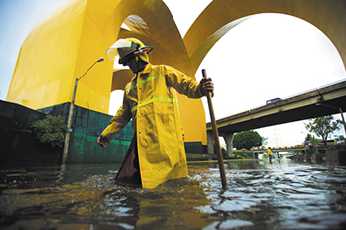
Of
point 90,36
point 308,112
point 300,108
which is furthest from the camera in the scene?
point 308,112

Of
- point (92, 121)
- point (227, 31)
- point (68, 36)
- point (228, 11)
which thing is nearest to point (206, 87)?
point (92, 121)

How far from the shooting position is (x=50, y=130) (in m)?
7.87

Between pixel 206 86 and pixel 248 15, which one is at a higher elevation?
pixel 248 15

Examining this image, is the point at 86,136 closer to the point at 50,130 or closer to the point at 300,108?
the point at 50,130

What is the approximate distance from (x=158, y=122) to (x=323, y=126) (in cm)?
5113

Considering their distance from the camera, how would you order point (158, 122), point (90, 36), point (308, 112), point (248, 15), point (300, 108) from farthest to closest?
point (308, 112) < point (300, 108) < point (248, 15) < point (90, 36) < point (158, 122)

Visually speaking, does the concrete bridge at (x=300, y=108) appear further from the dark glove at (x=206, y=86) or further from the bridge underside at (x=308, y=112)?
the dark glove at (x=206, y=86)

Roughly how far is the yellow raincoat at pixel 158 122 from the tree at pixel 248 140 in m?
62.3

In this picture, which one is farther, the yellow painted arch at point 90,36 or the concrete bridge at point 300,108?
the concrete bridge at point 300,108

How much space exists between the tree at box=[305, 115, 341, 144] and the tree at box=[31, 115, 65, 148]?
48.5 m

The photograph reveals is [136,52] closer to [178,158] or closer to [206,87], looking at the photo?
[206,87]

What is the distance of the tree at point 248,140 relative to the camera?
5922cm

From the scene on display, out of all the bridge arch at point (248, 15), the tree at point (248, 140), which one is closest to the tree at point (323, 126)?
the tree at point (248, 140)

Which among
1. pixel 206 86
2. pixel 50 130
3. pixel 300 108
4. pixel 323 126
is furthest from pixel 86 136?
pixel 323 126
